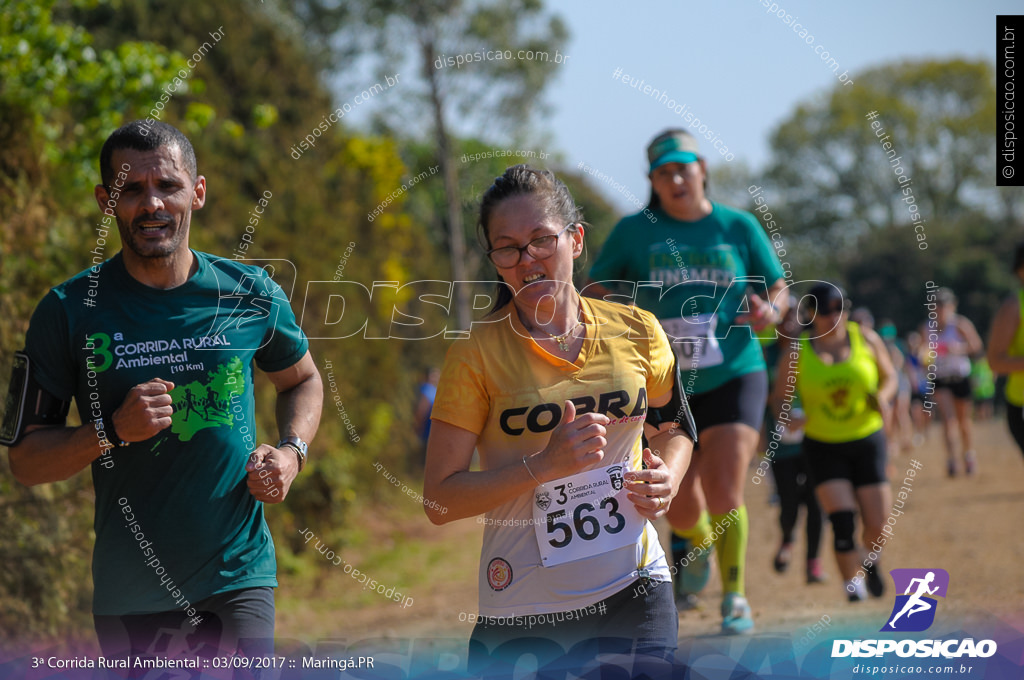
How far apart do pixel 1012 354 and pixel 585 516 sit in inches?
162

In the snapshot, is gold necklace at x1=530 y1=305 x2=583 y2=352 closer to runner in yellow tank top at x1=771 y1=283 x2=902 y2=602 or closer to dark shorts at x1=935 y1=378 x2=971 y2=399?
runner in yellow tank top at x1=771 y1=283 x2=902 y2=602

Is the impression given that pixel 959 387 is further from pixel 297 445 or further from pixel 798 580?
pixel 297 445

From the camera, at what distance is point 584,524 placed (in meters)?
2.80

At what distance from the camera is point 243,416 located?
2.96m

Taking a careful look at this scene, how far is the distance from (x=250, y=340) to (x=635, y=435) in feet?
3.95

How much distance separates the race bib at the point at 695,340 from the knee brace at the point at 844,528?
209cm

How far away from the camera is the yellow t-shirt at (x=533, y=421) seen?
2725 millimetres

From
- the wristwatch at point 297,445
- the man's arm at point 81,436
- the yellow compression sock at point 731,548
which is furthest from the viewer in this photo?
the yellow compression sock at point 731,548

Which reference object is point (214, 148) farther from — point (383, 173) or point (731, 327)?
point (731, 327)

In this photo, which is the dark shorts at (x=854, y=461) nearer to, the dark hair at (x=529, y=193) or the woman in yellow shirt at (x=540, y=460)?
the woman in yellow shirt at (x=540, y=460)

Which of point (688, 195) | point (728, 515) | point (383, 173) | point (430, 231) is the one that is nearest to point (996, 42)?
point (688, 195)

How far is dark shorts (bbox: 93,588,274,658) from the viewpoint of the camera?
9.14 ft

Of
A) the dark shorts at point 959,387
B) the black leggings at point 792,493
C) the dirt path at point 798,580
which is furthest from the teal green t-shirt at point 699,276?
the dark shorts at point 959,387

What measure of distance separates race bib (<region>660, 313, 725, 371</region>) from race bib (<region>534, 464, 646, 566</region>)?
2036 mm
